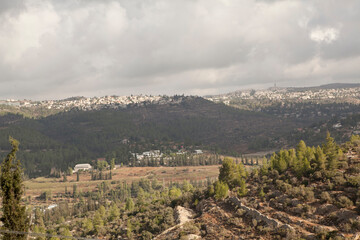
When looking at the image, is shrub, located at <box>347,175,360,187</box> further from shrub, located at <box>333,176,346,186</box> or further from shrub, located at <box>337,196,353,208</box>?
shrub, located at <box>337,196,353,208</box>

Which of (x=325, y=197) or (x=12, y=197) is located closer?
(x=12, y=197)

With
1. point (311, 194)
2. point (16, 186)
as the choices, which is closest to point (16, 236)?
point (16, 186)

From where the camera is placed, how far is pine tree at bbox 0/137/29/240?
29.2 metres

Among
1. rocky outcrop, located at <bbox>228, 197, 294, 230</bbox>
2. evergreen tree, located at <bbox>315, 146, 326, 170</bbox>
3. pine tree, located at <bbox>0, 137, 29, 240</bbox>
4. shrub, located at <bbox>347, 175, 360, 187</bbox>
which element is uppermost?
pine tree, located at <bbox>0, 137, 29, 240</bbox>

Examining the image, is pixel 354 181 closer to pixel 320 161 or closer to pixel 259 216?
pixel 320 161

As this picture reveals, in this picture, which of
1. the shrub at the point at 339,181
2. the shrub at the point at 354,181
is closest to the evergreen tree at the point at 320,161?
the shrub at the point at 339,181

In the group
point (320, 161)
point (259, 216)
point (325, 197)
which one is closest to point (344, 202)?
point (325, 197)

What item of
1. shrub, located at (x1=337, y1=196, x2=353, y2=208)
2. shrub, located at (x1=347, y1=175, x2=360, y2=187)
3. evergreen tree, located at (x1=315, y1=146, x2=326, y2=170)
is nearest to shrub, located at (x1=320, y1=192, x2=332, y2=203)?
shrub, located at (x1=337, y1=196, x2=353, y2=208)

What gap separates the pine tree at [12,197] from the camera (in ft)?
95.7

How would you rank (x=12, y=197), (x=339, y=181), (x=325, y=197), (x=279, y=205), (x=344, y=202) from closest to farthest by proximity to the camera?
(x=12, y=197) < (x=344, y=202) < (x=325, y=197) < (x=339, y=181) < (x=279, y=205)

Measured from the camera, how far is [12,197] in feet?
96.6

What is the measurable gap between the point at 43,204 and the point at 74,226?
9528 centimetres

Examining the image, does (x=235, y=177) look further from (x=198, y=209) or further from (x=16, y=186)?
(x=16, y=186)

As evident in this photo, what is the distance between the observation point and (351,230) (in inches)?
1347
